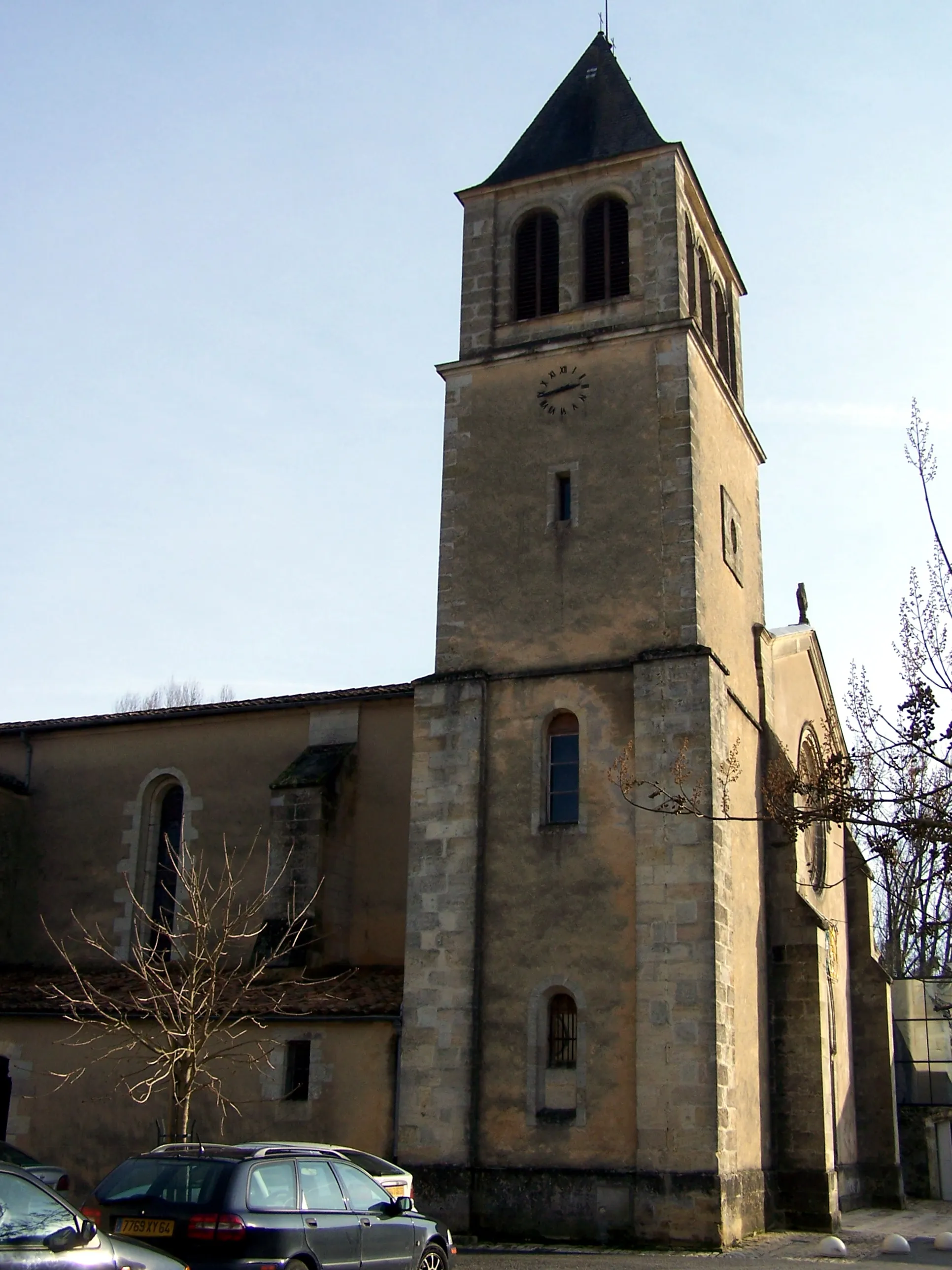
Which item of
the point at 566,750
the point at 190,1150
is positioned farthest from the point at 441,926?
the point at 190,1150

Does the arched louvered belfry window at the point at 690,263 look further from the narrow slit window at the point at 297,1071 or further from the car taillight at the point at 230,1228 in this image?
the car taillight at the point at 230,1228

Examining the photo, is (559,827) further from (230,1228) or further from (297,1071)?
(230,1228)

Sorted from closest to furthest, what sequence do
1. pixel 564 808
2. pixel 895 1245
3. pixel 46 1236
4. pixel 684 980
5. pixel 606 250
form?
pixel 46 1236 < pixel 895 1245 < pixel 684 980 < pixel 564 808 < pixel 606 250

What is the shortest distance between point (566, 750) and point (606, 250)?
28.7 ft

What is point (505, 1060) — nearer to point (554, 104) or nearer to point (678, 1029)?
point (678, 1029)

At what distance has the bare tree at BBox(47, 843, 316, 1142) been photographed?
17.6m

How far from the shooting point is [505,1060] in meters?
18.8

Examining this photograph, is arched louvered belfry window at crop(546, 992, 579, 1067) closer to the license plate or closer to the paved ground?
the paved ground

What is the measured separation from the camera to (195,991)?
17.1 m

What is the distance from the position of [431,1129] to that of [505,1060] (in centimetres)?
134

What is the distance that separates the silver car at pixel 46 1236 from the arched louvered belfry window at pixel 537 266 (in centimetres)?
1751

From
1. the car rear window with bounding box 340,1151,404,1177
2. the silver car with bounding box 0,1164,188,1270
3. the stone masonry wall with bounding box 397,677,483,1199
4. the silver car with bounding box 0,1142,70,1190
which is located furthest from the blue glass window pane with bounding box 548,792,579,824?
the silver car with bounding box 0,1164,188,1270

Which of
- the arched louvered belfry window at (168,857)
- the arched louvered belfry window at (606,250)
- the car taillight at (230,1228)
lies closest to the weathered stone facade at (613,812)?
the arched louvered belfry window at (606,250)

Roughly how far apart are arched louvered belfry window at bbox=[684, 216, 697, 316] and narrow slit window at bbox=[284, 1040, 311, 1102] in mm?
13120
